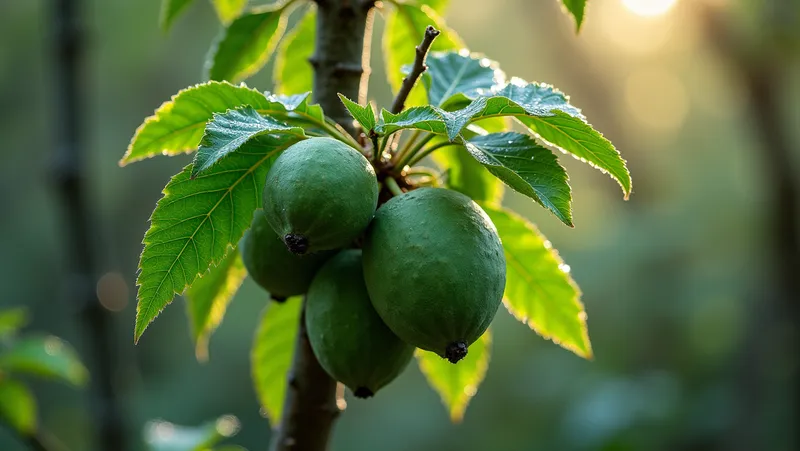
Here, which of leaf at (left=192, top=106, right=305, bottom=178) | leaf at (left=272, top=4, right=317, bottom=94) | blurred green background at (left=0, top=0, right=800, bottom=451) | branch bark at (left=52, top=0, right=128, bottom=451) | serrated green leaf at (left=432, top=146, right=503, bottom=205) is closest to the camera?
leaf at (left=192, top=106, right=305, bottom=178)

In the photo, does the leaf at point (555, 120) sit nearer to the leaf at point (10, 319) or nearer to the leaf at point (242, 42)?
the leaf at point (242, 42)

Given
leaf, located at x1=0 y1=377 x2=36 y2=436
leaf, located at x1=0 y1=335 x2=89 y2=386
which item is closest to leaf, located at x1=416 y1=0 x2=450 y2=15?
leaf, located at x1=0 y1=335 x2=89 y2=386

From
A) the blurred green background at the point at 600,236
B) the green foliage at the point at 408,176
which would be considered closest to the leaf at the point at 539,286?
the green foliage at the point at 408,176

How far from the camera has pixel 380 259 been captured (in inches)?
31.6

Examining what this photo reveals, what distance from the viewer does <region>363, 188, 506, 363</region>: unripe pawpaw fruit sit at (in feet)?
2.50

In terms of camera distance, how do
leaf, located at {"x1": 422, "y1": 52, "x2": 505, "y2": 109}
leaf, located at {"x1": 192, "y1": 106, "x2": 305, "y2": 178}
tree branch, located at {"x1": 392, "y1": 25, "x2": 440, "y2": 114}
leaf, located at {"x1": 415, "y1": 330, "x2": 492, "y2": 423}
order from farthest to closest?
leaf, located at {"x1": 415, "y1": 330, "x2": 492, "y2": 423} < leaf, located at {"x1": 422, "y1": 52, "x2": 505, "y2": 109} < tree branch, located at {"x1": 392, "y1": 25, "x2": 440, "y2": 114} < leaf, located at {"x1": 192, "y1": 106, "x2": 305, "y2": 178}

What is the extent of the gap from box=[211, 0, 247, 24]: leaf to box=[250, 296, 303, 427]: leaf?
1.84 ft

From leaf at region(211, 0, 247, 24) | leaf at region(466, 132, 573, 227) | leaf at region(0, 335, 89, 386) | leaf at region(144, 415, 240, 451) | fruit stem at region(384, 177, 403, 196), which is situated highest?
leaf at region(466, 132, 573, 227)

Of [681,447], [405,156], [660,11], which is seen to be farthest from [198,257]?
[681,447]

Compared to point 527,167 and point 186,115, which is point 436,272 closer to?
point 527,167

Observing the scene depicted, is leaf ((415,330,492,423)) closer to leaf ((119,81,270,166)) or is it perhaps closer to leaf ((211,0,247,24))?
leaf ((119,81,270,166))

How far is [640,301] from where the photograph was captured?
552cm

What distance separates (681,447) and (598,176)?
117 inches

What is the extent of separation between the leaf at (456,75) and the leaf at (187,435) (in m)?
0.75
